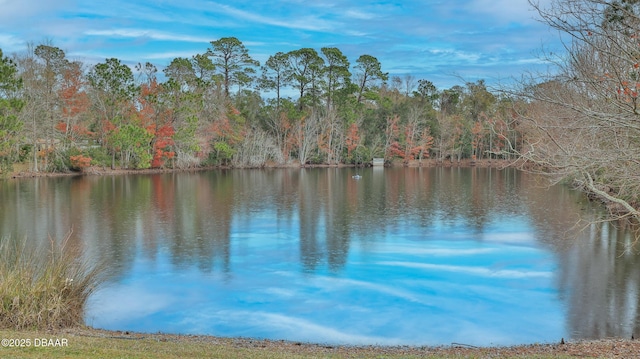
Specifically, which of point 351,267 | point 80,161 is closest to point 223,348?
point 351,267

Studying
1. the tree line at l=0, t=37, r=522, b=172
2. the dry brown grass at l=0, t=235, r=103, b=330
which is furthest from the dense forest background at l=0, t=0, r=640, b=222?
the dry brown grass at l=0, t=235, r=103, b=330

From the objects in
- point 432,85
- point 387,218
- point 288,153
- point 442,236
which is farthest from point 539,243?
point 432,85

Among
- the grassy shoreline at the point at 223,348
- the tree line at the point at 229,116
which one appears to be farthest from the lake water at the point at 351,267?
the tree line at the point at 229,116

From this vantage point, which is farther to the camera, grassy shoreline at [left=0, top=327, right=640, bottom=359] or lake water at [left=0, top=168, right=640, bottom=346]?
lake water at [left=0, top=168, right=640, bottom=346]

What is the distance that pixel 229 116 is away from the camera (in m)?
56.1

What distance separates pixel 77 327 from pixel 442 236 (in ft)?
41.8

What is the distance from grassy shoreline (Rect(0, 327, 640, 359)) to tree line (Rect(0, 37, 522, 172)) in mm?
22763

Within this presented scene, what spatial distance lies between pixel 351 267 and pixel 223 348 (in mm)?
6939

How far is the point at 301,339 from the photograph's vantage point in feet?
31.0

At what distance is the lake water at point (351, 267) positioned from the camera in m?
10.2

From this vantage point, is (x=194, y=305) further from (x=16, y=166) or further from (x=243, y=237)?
(x=16, y=166)

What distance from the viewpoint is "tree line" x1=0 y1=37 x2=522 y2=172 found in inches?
1697

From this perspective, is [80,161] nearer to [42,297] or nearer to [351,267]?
[351,267]

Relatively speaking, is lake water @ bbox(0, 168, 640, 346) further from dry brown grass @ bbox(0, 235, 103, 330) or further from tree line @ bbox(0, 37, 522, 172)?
tree line @ bbox(0, 37, 522, 172)
